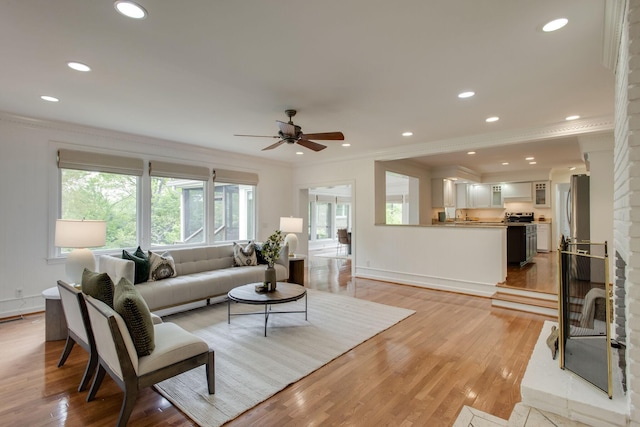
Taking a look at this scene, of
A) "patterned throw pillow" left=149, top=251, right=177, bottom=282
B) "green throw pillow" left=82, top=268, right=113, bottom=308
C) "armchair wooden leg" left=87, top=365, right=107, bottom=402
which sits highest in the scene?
"green throw pillow" left=82, top=268, right=113, bottom=308

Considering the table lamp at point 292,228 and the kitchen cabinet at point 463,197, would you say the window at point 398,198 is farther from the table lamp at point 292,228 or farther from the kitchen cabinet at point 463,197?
the table lamp at point 292,228

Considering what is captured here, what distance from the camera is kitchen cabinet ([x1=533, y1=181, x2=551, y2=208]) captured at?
356 inches

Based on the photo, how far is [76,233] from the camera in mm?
3383

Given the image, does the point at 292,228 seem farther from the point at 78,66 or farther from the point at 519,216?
the point at 519,216

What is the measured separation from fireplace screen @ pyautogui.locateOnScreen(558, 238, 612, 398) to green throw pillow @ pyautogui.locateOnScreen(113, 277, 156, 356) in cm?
290

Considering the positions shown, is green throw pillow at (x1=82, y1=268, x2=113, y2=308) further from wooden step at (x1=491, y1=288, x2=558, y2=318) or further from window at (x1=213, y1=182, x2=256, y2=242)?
wooden step at (x1=491, y1=288, x2=558, y2=318)

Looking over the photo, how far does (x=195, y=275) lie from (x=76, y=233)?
1567 mm

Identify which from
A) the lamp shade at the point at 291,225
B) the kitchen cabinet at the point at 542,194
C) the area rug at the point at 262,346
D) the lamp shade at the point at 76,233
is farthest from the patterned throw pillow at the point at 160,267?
the kitchen cabinet at the point at 542,194

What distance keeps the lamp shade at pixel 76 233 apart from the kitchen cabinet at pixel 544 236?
10.6 metres

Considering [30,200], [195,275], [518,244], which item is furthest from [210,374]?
[518,244]

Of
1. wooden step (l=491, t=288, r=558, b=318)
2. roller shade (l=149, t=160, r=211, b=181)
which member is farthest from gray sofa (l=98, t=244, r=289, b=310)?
wooden step (l=491, t=288, r=558, b=318)

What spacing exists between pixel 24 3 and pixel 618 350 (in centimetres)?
450

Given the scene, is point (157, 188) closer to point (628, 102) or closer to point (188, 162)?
point (188, 162)

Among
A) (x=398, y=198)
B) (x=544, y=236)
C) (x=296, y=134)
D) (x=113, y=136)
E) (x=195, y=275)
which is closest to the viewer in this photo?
(x=296, y=134)
